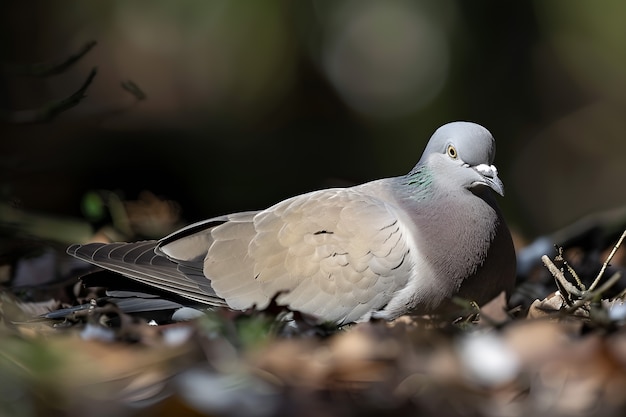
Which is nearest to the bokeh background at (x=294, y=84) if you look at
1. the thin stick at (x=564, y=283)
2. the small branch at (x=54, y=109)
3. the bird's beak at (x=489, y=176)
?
the small branch at (x=54, y=109)

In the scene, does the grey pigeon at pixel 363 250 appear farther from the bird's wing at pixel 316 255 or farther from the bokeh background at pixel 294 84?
the bokeh background at pixel 294 84

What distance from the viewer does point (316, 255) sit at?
7.75 ft

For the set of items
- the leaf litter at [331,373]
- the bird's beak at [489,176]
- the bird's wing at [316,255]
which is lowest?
the bird's wing at [316,255]

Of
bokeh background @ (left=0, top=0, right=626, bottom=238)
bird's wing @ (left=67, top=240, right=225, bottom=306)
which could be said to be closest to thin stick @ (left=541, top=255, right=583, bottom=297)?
bird's wing @ (left=67, top=240, right=225, bottom=306)

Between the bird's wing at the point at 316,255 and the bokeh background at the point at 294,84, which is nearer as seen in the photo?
the bird's wing at the point at 316,255

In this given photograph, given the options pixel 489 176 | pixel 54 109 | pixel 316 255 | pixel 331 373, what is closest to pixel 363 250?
pixel 316 255

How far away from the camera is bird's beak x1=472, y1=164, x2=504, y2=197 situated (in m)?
2.33

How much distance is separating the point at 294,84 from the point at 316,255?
4000mm

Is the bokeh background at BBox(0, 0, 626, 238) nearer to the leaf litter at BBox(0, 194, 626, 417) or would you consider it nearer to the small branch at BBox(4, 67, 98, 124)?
the small branch at BBox(4, 67, 98, 124)

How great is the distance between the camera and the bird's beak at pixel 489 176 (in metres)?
2.33

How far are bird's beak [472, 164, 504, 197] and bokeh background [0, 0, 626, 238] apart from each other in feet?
10.1

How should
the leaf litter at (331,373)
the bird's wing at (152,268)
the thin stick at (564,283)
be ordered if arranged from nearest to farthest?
the leaf litter at (331,373) → the thin stick at (564,283) → the bird's wing at (152,268)

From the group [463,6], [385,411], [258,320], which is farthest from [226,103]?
[385,411]

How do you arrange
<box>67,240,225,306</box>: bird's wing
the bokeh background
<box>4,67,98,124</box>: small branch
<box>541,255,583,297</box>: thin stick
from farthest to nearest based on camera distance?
the bokeh background → <box>67,240,225,306</box>: bird's wing → <box>4,67,98,124</box>: small branch → <box>541,255,583,297</box>: thin stick
